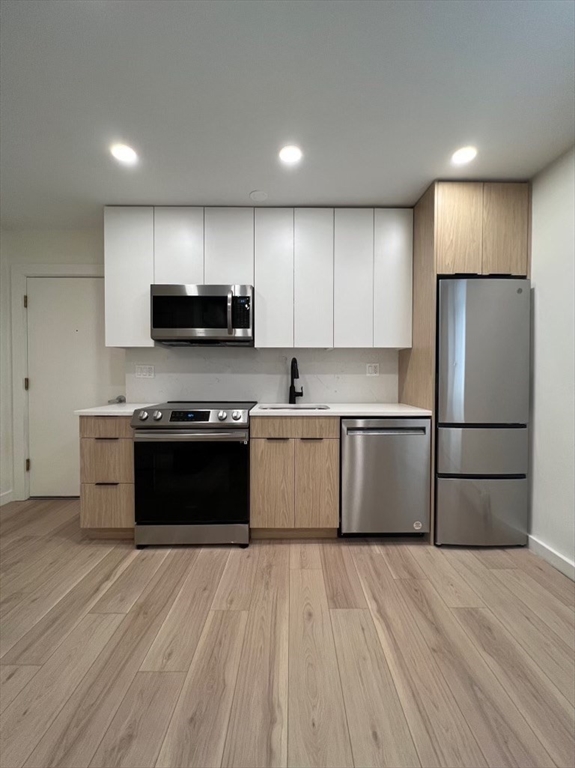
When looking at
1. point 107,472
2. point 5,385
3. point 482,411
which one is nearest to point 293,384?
point 482,411

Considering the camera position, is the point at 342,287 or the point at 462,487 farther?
the point at 342,287

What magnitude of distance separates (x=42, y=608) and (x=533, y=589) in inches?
99.5

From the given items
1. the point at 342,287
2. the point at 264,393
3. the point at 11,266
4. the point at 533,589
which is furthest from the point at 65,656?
the point at 11,266

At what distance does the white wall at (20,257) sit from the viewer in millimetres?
3104

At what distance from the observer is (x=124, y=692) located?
121 cm

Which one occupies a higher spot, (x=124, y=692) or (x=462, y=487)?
(x=462, y=487)

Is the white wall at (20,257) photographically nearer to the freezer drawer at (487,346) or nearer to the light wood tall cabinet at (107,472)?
the light wood tall cabinet at (107,472)

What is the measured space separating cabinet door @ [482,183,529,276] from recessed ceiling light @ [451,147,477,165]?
338mm

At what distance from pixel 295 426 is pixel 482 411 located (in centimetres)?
125

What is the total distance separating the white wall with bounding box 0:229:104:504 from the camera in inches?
122

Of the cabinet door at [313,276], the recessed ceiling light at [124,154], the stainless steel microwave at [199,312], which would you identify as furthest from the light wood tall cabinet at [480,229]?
the recessed ceiling light at [124,154]

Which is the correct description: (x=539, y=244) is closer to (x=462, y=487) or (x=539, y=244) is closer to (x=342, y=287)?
(x=342, y=287)

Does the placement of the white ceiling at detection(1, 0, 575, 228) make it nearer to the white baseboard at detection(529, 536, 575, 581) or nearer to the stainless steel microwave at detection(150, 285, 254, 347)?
the stainless steel microwave at detection(150, 285, 254, 347)

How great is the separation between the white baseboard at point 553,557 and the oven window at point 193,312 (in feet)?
8.39
